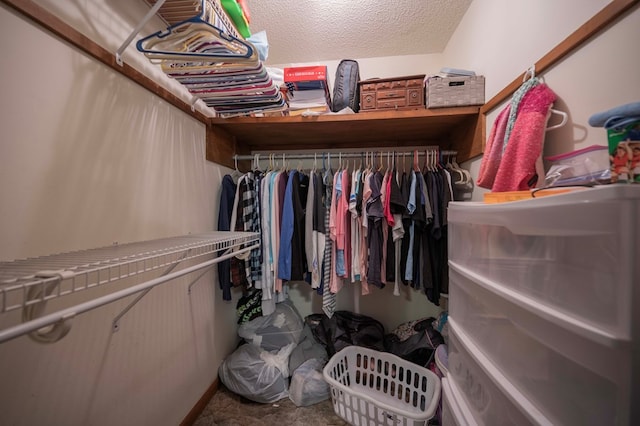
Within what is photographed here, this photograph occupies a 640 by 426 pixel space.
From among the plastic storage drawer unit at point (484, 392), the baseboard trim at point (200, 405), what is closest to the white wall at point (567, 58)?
the plastic storage drawer unit at point (484, 392)

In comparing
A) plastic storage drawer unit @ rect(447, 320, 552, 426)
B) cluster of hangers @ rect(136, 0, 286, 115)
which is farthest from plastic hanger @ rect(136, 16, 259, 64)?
plastic storage drawer unit @ rect(447, 320, 552, 426)

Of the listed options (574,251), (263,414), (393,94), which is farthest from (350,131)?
(263,414)

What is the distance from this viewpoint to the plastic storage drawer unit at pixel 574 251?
0.31 meters

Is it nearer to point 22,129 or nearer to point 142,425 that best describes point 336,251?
point 142,425

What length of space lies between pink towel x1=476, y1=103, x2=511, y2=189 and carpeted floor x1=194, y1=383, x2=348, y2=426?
1458 mm

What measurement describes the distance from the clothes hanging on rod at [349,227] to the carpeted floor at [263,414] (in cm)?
55

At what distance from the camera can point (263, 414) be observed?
128cm

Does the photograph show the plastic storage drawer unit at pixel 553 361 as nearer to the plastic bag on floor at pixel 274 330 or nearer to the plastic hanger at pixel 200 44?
the plastic hanger at pixel 200 44

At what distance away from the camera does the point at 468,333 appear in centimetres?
69

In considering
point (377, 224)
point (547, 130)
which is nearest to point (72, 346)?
point (377, 224)

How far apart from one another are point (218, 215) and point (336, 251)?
0.81m

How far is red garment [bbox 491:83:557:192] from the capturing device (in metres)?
0.73

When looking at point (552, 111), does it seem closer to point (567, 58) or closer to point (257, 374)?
point (567, 58)

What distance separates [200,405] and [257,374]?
0.34 meters
